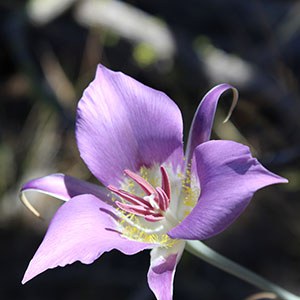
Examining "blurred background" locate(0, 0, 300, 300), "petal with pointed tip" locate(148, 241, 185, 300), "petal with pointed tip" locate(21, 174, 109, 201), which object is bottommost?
"blurred background" locate(0, 0, 300, 300)

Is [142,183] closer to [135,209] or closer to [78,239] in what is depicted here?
[135,209]

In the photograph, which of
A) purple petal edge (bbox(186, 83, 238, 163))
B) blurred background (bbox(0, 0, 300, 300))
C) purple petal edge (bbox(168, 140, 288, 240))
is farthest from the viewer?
blurred background (bbox(0, 0, 300, 300))

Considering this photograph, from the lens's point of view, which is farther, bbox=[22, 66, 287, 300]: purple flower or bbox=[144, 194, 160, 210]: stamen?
bbox=[144, 194, 160, 210]: stamen

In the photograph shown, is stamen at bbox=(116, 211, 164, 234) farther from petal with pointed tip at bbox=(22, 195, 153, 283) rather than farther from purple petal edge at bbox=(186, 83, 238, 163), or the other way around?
purple petal edge at bbox=(186, 83, 238, 163)

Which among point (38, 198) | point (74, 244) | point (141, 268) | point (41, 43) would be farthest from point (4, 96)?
point (74, 244)

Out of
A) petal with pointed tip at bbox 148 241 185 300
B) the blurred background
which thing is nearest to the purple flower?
petal with pointed tip at bbox 148 241 185 300

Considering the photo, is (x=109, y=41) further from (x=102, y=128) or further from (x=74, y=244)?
(x=74, y=244)

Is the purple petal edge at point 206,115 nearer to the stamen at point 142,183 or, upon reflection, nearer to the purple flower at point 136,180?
the purple flower at point 136,180
